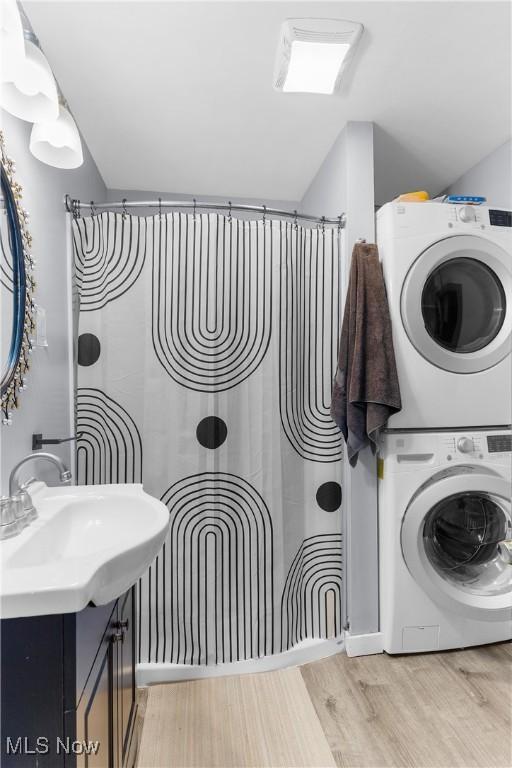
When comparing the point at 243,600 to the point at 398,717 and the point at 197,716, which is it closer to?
the point at 197,716

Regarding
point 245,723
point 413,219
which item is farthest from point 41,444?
point 413,219

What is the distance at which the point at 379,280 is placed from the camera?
1743mm

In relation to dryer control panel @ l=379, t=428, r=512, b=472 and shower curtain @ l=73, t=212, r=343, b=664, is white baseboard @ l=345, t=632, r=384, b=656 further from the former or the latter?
dryer control panel @ l=379, t=428, r=512, b=472

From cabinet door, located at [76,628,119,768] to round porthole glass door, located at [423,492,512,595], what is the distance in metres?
1.35

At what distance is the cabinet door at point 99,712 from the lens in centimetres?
74

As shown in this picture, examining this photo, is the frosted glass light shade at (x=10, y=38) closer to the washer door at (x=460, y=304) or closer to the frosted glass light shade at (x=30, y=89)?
the frosted glass light shade at (x=30, y=89)

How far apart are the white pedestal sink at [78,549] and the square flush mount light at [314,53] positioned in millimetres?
1582

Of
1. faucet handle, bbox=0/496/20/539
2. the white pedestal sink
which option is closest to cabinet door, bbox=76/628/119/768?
the white pedestal sink

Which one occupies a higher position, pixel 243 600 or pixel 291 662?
pixel 243 600

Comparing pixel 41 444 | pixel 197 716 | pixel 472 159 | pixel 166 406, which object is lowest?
pixel 197 716

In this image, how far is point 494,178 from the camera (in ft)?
6.93

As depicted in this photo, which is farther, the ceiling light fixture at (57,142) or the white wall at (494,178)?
the white wall at (494,178)

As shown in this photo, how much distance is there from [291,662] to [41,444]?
4.55ft

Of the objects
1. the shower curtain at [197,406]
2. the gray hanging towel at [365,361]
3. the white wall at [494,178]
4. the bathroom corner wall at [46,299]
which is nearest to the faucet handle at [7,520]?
the bathroom corner wall at [46,299]
